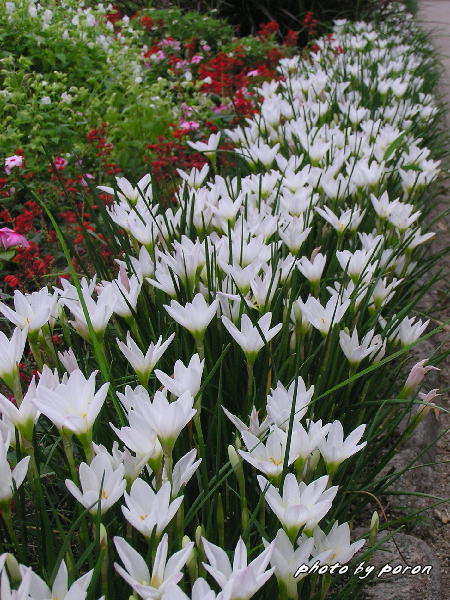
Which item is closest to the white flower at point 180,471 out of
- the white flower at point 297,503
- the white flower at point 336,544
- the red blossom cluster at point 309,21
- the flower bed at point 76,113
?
the white flower at point 297,503

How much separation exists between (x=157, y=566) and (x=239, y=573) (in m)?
0.12

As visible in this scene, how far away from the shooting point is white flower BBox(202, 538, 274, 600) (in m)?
0.80

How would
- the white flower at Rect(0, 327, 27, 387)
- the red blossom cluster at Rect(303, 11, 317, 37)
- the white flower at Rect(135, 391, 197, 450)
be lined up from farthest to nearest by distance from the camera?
the red blossom cluster at Rect(303, 11, 317, 37) < the white flower at Rect(0, 327, 27, 387) < the white flower at Rect(135, 391, 197, 450)

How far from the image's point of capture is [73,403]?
3.46 feet

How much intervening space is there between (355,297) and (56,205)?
1.75 m

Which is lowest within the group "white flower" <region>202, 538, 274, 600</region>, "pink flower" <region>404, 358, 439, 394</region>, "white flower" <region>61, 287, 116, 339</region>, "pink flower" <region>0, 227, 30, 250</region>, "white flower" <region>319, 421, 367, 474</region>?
"pink flower" <region>0, 227, 30, 250</region>

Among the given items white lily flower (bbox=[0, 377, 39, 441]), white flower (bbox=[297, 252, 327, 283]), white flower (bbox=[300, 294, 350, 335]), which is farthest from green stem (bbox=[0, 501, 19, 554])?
white flower (bbox=[297, 252, 327, 283])

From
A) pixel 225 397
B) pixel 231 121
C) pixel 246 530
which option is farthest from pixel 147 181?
pixel 231 121

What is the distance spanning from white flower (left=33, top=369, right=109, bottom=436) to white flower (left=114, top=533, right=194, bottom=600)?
21 cm

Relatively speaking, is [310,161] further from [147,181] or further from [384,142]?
[147,181]

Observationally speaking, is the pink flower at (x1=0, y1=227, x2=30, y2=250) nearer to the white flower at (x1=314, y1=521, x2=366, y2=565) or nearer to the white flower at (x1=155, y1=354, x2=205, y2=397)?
the white flower at (x1=155, y1=354, x2=205, y2=397)

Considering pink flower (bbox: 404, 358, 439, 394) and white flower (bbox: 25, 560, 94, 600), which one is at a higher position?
white flower (bbox: 25, 560, 94, 600)

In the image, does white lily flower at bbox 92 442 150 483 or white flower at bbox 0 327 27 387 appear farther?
white flower at bbox 0 327 27 387

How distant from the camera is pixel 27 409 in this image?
103 centimetres
